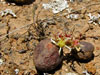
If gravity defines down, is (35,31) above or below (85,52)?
above

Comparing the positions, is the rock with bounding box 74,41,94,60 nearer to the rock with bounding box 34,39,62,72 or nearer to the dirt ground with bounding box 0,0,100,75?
the dirt ground with bounding box 0,0,100,75

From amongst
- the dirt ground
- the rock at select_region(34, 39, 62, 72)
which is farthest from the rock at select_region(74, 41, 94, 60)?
the rock at select_region(34, 39, 62, 72)

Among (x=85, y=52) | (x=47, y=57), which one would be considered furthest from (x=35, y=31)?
(x=85, y=52)

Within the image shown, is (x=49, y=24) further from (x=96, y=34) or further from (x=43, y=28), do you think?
(x=96, y=34)

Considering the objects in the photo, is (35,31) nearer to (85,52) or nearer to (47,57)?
(47,57)

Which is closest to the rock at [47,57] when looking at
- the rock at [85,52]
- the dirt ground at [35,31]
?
the dirt ground at [35,31]

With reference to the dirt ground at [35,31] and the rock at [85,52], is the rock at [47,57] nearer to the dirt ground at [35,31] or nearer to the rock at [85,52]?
the dirt ground at [35,31]
